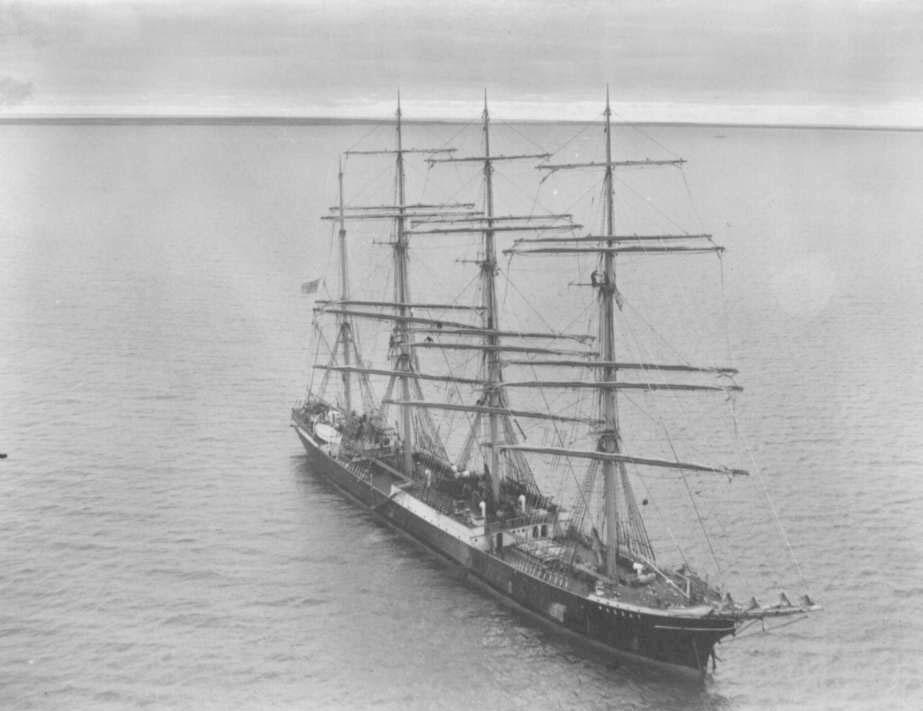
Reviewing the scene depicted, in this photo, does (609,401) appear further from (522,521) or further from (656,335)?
(656,335)

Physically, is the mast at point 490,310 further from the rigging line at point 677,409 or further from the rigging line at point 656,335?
the rigging line at point 656,335

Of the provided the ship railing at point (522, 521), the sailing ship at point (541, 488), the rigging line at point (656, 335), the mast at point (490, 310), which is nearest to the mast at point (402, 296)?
the sailing ship at point (541, 488)

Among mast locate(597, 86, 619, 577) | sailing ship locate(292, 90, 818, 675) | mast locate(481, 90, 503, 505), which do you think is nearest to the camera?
sailing ship locate(292, 90, 818, 675)

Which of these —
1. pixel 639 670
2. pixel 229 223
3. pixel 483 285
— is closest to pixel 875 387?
pixel 483 285

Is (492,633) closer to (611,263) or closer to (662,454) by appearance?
(611,263)

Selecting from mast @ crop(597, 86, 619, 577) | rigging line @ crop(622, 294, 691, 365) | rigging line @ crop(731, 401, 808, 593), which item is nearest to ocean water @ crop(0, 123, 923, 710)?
rigging line @ crop(731, 401, 808, 593)

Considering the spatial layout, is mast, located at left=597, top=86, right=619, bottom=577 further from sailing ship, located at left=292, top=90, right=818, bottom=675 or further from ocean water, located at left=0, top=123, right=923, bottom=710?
ocean water, located at left=0, top=123, right=923, bottom=710
